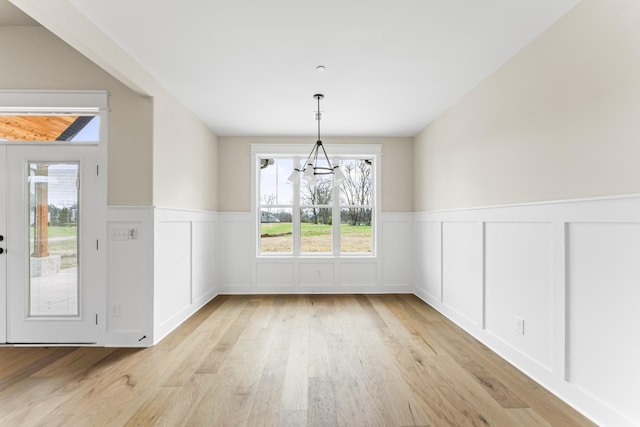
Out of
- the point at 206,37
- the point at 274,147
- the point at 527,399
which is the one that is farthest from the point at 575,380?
the point at 274,147

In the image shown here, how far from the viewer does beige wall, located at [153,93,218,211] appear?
10.7ft

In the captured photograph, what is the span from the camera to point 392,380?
8.00ft

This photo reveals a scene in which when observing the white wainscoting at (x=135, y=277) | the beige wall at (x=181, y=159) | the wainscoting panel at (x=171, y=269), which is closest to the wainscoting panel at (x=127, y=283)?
the white wainscoting at (x=135, y=277)

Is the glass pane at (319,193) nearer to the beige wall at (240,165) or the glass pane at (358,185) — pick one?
the glass pane at (358,185)

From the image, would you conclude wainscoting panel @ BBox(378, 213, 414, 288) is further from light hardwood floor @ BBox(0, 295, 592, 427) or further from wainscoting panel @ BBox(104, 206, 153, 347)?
wainscoting panel @ BBox(104, 206, 153, 347)

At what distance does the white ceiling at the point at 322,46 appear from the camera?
2.10m

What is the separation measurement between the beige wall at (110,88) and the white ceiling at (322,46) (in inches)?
19.0

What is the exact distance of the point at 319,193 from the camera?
5.50 m

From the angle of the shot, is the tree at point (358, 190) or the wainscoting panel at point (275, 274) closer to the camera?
the wainscoting panel at point (275, 274)

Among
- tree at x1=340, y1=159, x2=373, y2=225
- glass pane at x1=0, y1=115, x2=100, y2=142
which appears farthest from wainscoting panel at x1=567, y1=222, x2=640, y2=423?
glass pane at x1=0, y1=115, x2=100, y2=142

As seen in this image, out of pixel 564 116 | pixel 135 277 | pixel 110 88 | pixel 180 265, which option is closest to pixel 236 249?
pixel 180 265

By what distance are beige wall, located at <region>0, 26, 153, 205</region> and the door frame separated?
6cm

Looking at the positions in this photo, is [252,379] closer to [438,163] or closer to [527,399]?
[527,399]

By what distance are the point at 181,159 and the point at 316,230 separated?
248cm
